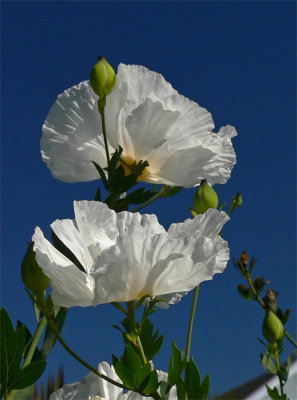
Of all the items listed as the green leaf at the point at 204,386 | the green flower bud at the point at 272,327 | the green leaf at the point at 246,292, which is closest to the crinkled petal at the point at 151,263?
the green leaf at the point at 204,386

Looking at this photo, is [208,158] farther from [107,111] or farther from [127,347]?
[127,347]

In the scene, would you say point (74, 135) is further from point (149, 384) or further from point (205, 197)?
A: point (149, 384)

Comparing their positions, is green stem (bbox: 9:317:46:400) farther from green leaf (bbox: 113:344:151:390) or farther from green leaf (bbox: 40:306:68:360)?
green leaf (bbox: 113:344:151:390)

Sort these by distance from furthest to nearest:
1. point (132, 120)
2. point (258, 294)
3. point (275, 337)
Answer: point (258, 294), point (275, 337), point (132, 120)

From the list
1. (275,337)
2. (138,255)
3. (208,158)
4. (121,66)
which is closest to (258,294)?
(275,337)

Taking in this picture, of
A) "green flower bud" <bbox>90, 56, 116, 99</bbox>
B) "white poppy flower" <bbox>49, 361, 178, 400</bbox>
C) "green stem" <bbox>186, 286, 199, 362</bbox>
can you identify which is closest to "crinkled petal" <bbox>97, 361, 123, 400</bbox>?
"white poppy flower" <bbox>49, 361, 178, 400</bbox>

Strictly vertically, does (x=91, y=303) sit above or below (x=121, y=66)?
below
